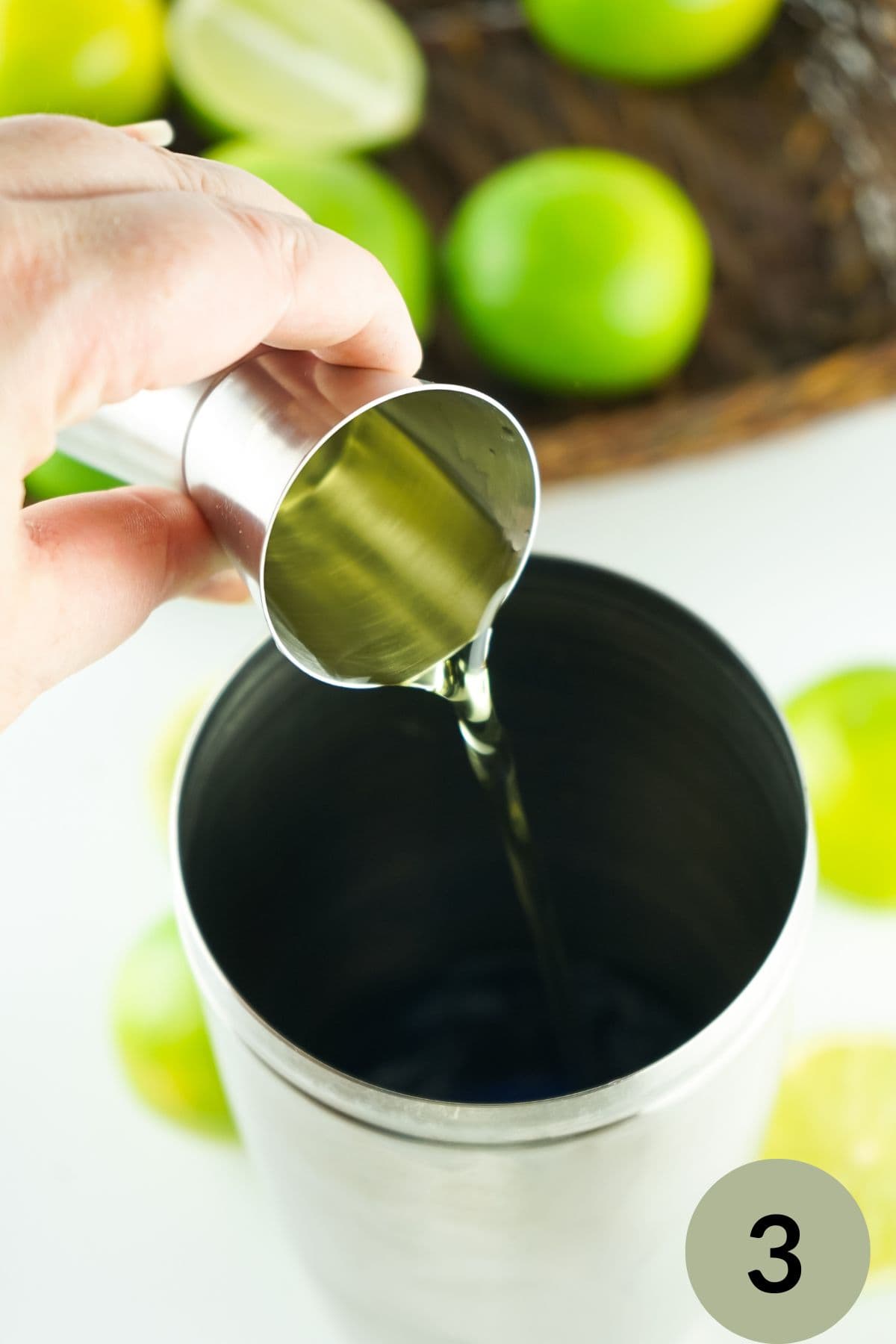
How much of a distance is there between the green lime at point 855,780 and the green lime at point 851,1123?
0.25 ft

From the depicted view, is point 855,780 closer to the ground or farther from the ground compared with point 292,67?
closer to the ground

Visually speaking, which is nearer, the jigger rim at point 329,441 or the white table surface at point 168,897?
the jigger rim at point 329,441

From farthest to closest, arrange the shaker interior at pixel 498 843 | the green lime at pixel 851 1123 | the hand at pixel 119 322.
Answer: the green lime at pixel 851 1123 < the shaker interior at pixel 498 843 < the hand at pixel 119 322

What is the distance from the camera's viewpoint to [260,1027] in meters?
0.35

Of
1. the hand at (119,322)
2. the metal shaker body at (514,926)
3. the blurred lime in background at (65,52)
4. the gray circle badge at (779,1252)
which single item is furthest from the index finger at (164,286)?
the blurred lime in background at (65,52)

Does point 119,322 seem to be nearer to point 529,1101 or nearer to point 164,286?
point 164,286

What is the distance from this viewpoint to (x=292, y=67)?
2.76ft

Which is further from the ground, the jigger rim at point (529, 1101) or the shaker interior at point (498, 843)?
the jigger rim at point (529, 1101)

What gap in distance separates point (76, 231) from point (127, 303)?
0.02 m

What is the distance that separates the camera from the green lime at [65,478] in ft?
2.32

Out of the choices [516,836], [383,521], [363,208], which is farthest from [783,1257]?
[363,208]

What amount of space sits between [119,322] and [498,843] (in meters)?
0.30

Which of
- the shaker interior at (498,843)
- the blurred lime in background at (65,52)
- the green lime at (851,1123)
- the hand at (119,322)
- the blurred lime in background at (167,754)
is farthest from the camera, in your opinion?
the blurred lime in background at (65,52)

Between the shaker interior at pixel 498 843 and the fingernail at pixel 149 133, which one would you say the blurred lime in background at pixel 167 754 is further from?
the fingernail at pixel 149 133
